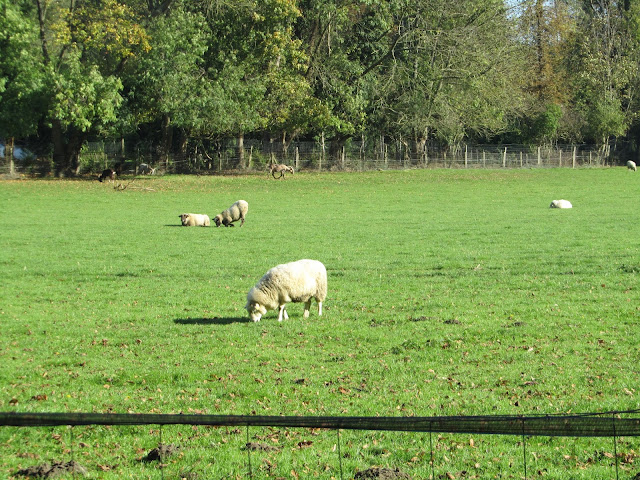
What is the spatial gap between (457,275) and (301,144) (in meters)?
46.6

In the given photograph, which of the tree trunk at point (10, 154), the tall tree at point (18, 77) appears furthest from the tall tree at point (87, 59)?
the tree trunk at point (10, 154)

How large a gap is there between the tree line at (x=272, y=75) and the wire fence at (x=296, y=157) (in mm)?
877

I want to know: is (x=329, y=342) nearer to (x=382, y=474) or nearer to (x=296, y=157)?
(x=382, y=474)

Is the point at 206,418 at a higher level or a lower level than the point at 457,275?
higher

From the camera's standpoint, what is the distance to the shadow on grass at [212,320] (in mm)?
14242

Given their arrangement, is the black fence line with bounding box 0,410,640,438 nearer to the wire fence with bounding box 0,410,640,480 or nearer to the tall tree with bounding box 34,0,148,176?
the wire fence with bounding box 0,410,640,480

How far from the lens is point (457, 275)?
63.0ft

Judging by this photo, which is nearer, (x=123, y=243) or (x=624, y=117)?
(x=123, y=243)

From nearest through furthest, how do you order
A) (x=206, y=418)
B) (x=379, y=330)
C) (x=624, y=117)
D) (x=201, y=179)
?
(x=206, y=418) < (x=379, y=330) < (x=201, y=179) < (x=624, y=117)

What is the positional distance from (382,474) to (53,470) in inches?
121

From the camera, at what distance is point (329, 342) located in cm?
1256

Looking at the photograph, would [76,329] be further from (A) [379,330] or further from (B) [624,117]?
(B) [624,117]

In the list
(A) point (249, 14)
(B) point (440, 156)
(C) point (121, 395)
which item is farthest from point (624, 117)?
(C) point (121, 395)

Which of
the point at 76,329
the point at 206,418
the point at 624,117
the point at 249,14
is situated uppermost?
the point at 249,14
